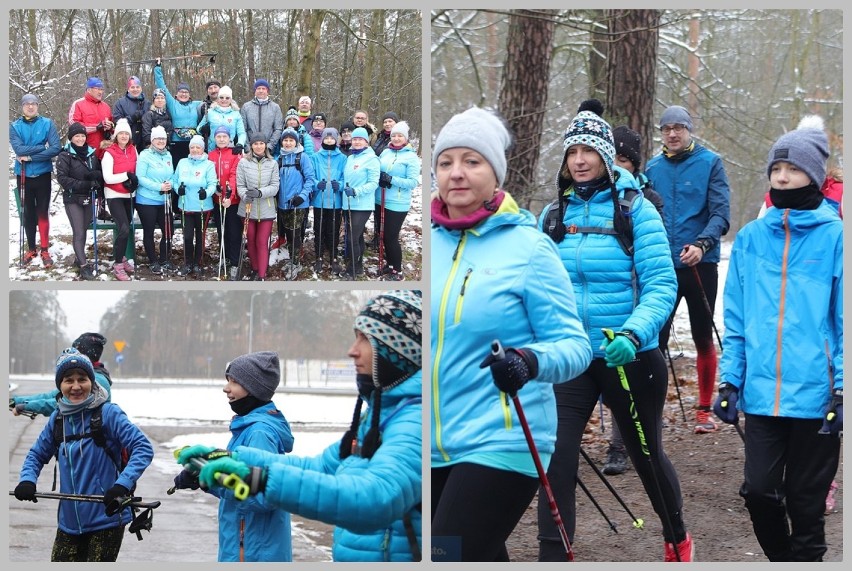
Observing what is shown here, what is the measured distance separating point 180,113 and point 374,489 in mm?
4548

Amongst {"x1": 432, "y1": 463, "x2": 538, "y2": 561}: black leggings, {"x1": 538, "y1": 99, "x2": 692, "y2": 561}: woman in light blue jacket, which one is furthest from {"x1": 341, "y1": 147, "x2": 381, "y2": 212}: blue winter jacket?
{"x1": 432, "y1": 463, "x2": 538, "y2": 561}: black leggings

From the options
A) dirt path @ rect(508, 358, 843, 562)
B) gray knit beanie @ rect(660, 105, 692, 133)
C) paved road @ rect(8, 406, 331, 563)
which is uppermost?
gray knit beanie @ rect(660, 105, 692, 133)

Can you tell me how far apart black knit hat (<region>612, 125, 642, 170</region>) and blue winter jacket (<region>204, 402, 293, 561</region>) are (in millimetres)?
2582

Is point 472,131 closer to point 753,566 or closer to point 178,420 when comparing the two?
point 753,566

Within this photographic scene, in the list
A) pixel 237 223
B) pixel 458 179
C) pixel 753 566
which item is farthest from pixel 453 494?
pixel 237 223

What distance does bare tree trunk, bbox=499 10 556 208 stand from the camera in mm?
8820

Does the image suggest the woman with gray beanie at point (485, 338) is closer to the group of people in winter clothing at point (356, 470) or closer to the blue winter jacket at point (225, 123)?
the group of people in winter clothing at point (356, 470)

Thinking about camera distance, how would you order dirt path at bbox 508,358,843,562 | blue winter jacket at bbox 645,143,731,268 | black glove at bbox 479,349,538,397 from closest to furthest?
black glove at bbox 479,349,538,397 → dirt path at bbox 508,358,843,562 → blue winter jacket at bbox 645,143,731,268

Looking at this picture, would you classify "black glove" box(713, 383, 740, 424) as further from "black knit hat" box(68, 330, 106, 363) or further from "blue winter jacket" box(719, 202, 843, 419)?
"black knit hat" box(68, 330, 106, 363)

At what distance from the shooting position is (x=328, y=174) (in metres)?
6.88

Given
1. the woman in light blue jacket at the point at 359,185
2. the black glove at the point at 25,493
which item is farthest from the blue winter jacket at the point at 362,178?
the black glove at the point at 25,493

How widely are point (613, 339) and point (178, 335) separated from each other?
1.62 meters

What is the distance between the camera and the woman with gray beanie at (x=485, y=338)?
9.43ft

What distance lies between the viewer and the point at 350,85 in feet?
15.7
